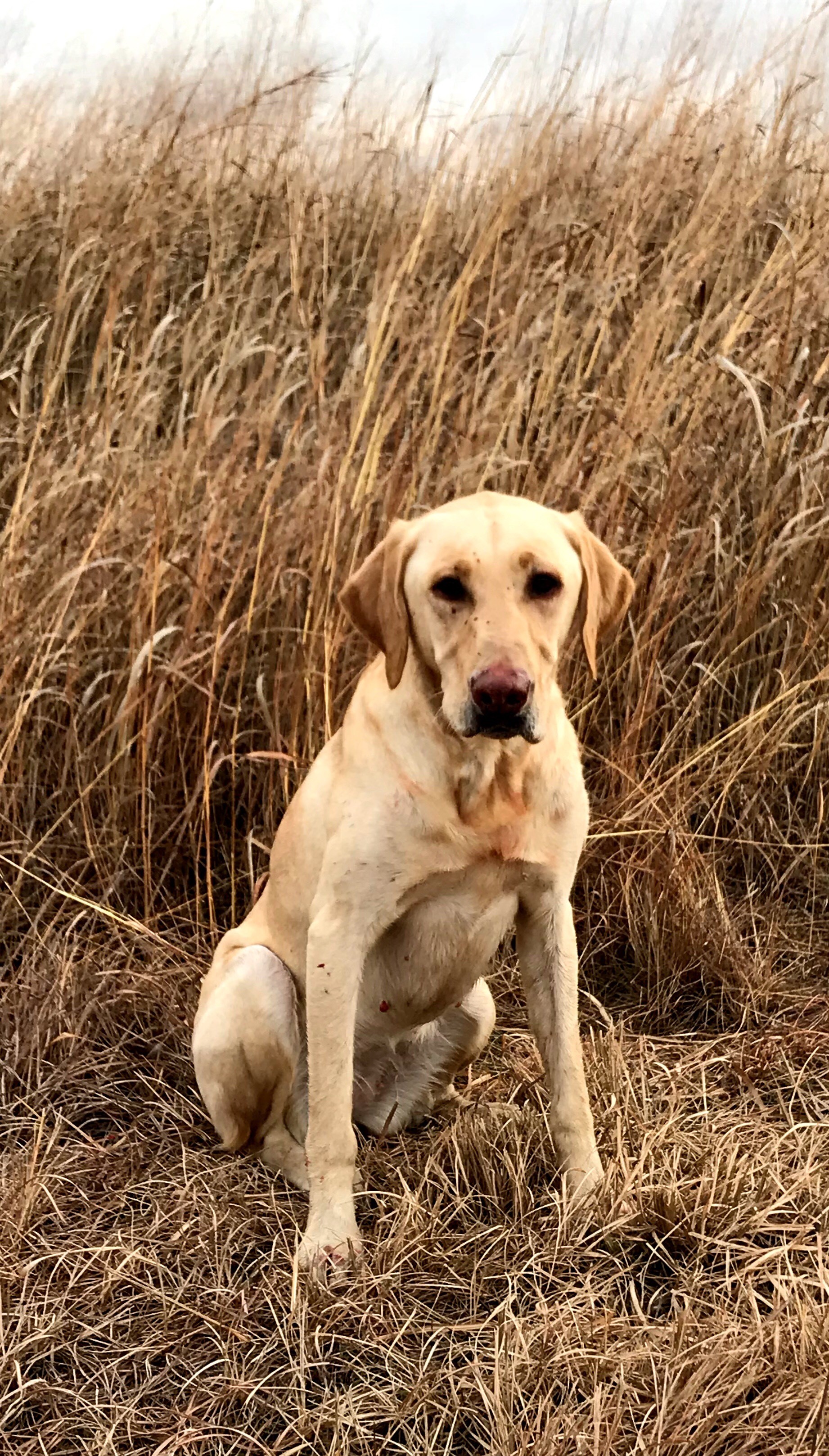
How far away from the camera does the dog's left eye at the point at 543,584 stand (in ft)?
5.73

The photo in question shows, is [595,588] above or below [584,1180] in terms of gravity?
above

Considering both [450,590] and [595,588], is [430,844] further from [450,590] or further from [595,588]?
[595,588]

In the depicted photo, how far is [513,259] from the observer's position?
336cm

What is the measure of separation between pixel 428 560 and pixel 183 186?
3122mm

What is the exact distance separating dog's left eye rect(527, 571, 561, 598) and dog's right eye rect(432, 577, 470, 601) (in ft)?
0.31

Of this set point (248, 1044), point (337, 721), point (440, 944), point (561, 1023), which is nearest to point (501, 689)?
point (440, 944)

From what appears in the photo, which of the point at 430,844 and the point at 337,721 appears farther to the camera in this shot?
the point at 337,721

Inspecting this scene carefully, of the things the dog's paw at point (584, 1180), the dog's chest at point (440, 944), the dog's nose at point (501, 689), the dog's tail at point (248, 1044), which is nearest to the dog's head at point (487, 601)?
the dog's nose at point (501, 689)

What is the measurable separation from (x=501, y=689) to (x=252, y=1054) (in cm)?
83

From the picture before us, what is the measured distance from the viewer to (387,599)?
1844 mm

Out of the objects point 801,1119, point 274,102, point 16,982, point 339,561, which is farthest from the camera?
point 274,102

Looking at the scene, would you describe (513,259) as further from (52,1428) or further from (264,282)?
(52,1428)

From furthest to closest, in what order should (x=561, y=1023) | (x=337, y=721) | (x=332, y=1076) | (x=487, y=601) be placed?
(x=337, y=721) → (x=561, y=1023) → (x=332, y=1076) → (x=487, y=601)

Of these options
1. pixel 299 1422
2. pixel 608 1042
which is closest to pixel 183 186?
pixel 608 1042
